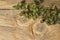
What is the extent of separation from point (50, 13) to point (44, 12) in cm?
4

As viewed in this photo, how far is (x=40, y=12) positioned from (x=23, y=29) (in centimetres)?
17

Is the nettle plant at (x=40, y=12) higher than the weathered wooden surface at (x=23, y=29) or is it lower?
higher

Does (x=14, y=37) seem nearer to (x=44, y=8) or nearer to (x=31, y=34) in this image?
(x=31, y=34)

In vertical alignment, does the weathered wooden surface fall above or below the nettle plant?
below

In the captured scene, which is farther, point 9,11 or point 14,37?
point 9,11

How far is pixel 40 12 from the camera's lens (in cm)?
132

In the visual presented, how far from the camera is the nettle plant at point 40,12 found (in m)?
1.29

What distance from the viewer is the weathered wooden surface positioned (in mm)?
1247

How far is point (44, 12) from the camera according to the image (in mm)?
1307

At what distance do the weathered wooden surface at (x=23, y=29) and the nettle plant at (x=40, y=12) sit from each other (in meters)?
0.03

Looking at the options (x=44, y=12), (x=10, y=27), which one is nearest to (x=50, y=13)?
(x=44, y=12)

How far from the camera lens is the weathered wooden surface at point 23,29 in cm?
125

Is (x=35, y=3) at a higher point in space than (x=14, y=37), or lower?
higher

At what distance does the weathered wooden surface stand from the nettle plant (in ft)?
0.10
